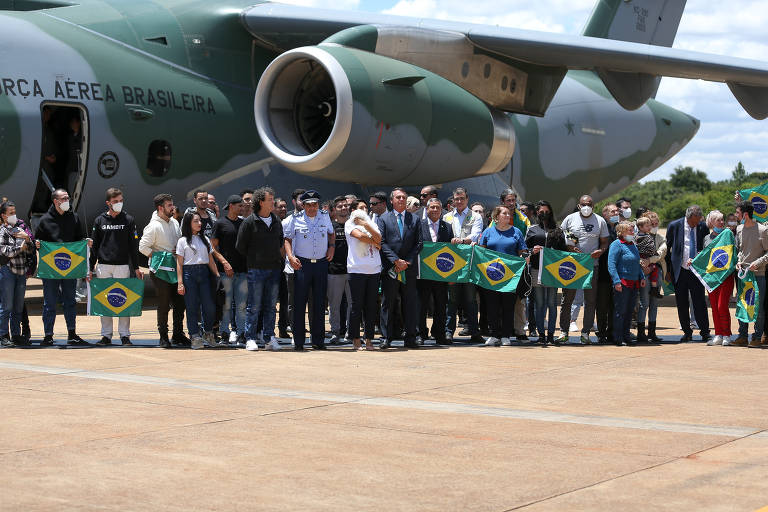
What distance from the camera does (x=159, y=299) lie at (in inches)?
404

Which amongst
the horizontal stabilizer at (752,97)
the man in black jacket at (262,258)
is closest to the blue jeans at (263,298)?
the man in black jacket at (262,258)

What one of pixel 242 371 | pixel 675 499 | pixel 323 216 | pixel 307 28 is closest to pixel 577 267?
pixel 323 216

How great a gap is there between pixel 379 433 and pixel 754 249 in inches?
236

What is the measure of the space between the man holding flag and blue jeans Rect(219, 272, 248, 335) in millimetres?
4949

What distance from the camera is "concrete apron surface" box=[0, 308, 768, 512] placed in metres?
4.46

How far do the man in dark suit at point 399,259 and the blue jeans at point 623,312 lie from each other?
2105 mm

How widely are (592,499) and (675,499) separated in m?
0.35

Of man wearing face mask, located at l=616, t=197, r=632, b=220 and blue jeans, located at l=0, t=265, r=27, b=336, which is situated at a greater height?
man wearing face mask, located at l=616, t=197, r=632, b=220

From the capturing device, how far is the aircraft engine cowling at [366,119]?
42.8ft

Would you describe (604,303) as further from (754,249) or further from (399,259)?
(399,259)

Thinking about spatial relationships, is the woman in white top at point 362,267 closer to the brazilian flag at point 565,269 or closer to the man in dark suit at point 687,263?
the brazilian flag at point 565,269

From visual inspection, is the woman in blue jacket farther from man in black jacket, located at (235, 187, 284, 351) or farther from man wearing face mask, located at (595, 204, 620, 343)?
man in black jacket, located at (235, 187, 284, 351)

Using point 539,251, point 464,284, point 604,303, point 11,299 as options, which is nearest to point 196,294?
point 11,299

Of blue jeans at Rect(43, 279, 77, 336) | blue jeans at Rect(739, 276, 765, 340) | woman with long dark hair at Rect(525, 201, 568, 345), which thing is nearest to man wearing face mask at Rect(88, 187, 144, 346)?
blue jeans at Rect(43, 279, 77, 336)
